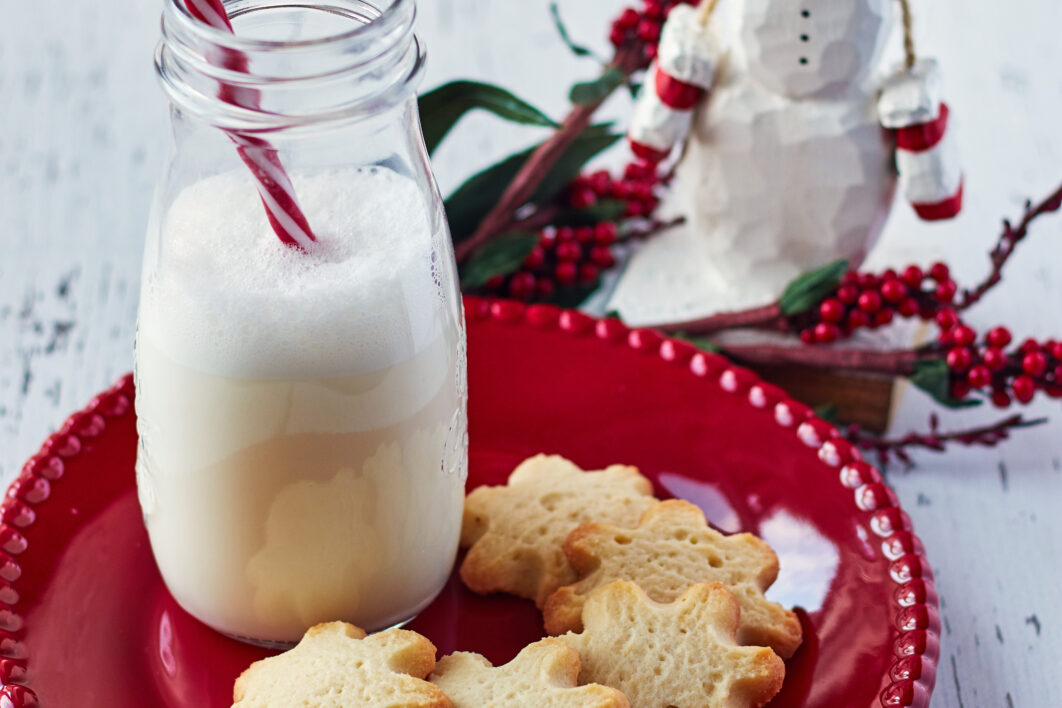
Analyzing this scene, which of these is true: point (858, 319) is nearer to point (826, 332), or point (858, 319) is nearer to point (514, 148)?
point (826, 332)

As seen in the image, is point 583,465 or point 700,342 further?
point 700,342

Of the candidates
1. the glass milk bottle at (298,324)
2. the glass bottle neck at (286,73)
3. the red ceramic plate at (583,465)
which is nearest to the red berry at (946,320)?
the red ceramic plate at (583,465)

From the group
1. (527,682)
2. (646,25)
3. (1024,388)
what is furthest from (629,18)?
(527,682)

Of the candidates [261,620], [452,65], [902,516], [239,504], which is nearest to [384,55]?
[239,504]

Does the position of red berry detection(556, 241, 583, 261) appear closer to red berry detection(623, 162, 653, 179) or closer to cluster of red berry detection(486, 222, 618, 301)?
cluster of red berry detection(486, 222, 618, 301)

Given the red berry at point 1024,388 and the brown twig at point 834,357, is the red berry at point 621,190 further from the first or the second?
the red berry at point 1024,388
